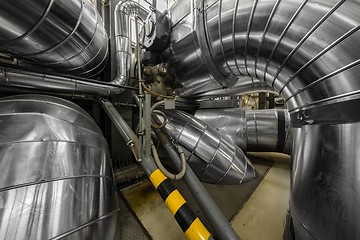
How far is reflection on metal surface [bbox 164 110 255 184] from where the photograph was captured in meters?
1.11

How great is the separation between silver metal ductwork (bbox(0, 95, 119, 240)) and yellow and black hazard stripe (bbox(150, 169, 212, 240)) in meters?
0.22

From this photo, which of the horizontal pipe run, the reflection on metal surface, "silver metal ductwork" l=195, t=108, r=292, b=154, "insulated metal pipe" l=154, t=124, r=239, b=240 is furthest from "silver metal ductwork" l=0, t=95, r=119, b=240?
"silver metal ductwork" l=195, t=108, r=292, b=154

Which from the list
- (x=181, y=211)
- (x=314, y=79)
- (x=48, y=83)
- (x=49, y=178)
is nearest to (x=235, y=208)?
(x=181, y=211)

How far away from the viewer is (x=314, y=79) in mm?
467

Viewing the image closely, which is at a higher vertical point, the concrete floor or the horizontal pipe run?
the horizontal pipe run

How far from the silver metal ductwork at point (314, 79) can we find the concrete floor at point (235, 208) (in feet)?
1.60

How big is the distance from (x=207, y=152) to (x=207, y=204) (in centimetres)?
43

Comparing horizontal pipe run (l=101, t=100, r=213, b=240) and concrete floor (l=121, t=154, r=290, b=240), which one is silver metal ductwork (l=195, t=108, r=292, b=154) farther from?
horizontal pipe run (l=101, t=100, r=213, b=240)

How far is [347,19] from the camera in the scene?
393 millimetres

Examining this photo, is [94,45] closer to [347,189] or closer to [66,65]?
[66,65]

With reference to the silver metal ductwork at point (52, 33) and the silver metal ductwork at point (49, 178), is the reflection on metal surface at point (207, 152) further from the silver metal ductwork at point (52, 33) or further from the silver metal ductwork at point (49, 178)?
the silver metal ductwork at point (52, 33)

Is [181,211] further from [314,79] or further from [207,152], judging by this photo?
[314,79]

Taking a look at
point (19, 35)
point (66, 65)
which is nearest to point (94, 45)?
point (66, 65)

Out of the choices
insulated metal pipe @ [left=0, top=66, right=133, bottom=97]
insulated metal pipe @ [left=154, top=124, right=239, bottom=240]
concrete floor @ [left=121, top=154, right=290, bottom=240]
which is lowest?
concrete floor @ [left=121, top=154, right=290, bottom=240]
